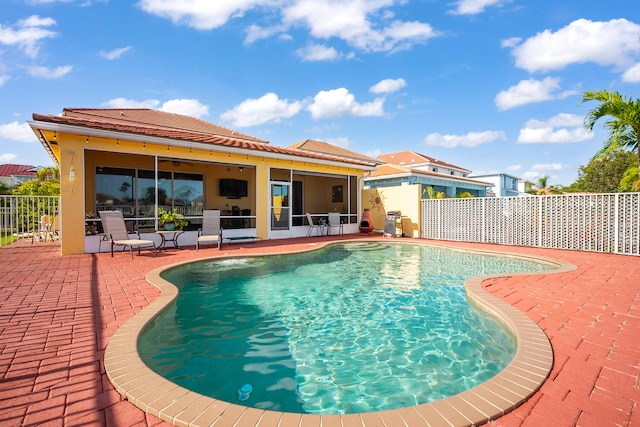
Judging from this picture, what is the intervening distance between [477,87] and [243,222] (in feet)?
49.9

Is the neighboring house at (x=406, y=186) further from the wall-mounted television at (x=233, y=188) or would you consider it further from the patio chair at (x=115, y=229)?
the patio chair at (x=115, y=229)

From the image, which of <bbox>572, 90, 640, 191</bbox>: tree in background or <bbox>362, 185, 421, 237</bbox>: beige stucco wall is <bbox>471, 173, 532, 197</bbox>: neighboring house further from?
<bbox>572, 90, 640, 191</bbox>: tree in background

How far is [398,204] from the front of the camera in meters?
14.5

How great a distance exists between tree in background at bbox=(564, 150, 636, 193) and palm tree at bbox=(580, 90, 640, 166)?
19.1 metres

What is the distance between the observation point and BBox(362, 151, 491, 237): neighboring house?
46.0ft

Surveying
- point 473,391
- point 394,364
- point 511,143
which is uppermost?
point 511,143

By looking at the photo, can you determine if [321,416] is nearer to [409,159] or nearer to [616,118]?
[616,118]

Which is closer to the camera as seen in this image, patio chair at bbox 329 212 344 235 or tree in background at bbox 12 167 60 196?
patio chair at bbox 329 212 344 235

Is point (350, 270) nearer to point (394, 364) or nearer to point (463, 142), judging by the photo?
point (394, 364)

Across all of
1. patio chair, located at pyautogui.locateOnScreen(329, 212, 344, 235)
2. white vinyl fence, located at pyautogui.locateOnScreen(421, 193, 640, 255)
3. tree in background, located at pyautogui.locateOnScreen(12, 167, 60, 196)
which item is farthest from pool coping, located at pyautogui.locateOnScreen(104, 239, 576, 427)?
tree in background, located at pyautogui.locateOnScreen(12, 167, 60, 196)

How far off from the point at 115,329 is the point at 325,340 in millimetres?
2439

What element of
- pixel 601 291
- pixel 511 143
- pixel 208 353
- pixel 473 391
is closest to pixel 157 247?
pixel 208 353

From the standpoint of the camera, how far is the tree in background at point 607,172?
24641 mm

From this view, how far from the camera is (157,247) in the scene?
10.0 meters
